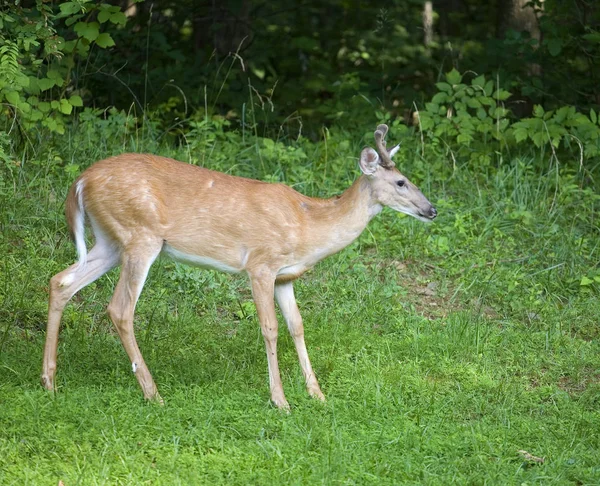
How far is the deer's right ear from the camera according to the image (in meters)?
5.71

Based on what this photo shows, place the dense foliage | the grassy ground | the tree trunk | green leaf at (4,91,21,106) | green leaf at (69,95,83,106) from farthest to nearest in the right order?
1. the tree trunk
2. green leaf at (69,95,83,106)
3. green leaf at (4,91,21,106)
4. the dense foliage
5. the grassy ground

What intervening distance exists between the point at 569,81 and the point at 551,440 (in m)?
5.24

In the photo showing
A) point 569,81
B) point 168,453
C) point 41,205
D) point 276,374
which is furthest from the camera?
point 569,81

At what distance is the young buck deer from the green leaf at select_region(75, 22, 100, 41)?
2.12m

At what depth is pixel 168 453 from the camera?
461 centimetres

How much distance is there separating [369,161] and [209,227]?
97cm

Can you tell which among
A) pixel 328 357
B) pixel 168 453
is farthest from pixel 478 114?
pixel 168 453

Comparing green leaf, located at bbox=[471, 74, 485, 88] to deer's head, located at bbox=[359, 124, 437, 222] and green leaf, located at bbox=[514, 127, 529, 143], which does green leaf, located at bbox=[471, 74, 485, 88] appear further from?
deer's head, located at bbox=[359, 124, 437, 222]

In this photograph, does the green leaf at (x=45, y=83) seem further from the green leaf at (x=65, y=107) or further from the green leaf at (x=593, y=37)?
the green leaf at (x=593, y=37)

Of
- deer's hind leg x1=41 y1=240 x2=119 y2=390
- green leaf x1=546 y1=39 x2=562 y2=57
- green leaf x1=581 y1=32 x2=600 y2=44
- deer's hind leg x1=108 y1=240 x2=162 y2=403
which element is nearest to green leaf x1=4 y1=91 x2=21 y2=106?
deer's hind leg x1=41 y1=240 x2=119 y2=390

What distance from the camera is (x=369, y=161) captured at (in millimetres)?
5734

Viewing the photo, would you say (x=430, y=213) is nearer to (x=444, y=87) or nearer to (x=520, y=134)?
(x=520, y=134)

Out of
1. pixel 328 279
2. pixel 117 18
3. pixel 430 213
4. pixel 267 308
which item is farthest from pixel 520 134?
pixel 267 308

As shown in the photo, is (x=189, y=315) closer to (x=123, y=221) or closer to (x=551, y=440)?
(x=123, y=221)
